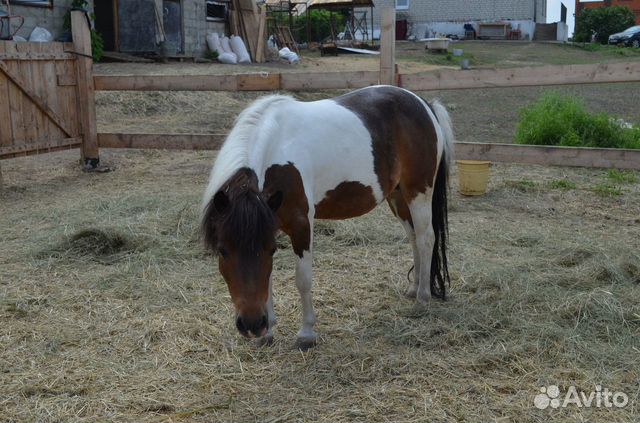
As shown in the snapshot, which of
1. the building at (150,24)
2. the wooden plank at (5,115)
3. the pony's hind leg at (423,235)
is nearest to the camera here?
the pony's hind leg at (423,235)

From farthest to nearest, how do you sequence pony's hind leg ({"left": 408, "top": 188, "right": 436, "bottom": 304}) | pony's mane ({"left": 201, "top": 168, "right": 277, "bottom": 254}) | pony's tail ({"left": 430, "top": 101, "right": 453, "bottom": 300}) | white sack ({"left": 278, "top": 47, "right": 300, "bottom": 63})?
white sack ({"left": 278, "top": 47, "right": 300, "bottom": 63}), pony's tail ({"left": 430, "top": 101, "right": 453, "bottom": 300}), pony's hind leg ({"left": 408, "top": 188, "right": 436, "bottom": 304}), pony's mane ({"left": 201, "top": 168, "right": 277, "bottom": 254})

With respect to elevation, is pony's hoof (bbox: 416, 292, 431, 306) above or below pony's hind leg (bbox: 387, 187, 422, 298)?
below

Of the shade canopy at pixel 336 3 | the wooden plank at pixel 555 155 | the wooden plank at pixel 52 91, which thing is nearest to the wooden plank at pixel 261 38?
the shade canopy at pixel 336 3

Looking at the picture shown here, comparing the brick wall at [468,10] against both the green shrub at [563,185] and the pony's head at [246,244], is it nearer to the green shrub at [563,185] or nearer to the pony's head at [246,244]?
the green shrub at [563,185]

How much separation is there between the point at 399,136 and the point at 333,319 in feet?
3.80

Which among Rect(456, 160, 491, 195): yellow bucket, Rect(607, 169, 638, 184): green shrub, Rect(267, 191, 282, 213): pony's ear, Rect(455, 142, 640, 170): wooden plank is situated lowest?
Rect(607, 169, 638, 184): green shrub

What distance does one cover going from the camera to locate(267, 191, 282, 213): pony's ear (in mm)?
2693

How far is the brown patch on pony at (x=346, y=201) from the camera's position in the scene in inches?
132

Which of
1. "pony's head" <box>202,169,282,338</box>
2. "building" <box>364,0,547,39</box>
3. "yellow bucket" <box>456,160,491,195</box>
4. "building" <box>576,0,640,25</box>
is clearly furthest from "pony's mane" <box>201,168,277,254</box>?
"building" <box>576,0,640,25</box>

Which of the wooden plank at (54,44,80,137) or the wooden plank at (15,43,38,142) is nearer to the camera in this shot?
the wooden plank at (15,43,38,142)

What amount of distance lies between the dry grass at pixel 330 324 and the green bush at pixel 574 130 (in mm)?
2236

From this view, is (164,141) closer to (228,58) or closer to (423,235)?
(423,235)

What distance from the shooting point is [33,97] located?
7090 millimetres
